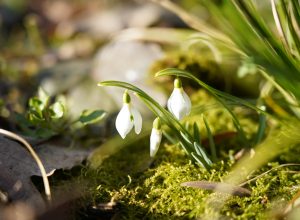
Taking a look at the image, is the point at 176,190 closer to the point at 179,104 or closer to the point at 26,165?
the point at 179,104

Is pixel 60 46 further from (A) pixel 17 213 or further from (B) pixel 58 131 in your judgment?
(A) pixel 17 213

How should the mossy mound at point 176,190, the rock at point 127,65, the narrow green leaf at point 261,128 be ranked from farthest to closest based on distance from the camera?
the rock at point 127,65 → the narrow green leaf at point 261,128 → the mossy mound at point 176,190

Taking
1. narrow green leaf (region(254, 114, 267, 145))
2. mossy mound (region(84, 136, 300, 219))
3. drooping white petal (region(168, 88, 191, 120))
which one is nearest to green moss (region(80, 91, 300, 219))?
mossy mound (region(84, 136, 300, 219))

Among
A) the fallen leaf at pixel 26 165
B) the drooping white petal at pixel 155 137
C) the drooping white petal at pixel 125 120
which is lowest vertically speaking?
the fallen leaf at pixel 26 165

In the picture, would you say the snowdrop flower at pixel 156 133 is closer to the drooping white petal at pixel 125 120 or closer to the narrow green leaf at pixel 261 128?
the drooping white petal at pixel 125 120

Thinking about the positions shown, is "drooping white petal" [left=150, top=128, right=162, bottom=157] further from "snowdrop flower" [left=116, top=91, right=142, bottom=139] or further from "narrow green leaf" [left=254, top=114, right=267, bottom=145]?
"narrow green leaf" [left=254, top=114, right=267, bottom=145]

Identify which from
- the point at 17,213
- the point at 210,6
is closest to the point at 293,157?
the point at 210,6

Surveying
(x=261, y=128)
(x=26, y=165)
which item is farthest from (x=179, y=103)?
(x=26, y=165)

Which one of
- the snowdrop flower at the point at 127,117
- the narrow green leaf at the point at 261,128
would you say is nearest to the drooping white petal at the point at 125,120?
the snowdrop flower at the point at 127,117

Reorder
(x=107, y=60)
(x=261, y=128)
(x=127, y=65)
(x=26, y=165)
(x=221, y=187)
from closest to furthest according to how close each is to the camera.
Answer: (x=221, y=187), (x=26, y=165), (x=261, y=128), (x=127, y=65), (x=107, y=60)
